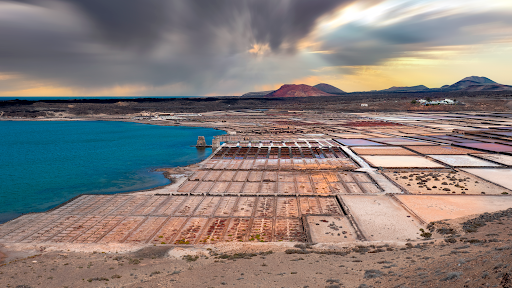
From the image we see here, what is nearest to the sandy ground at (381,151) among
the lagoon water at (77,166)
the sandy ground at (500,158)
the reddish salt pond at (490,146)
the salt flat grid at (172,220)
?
the sandy ground at (500,158)

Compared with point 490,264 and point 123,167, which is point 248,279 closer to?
point 490,264

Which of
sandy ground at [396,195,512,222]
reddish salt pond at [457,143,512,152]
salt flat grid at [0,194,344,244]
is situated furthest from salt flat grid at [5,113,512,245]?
reddish salt pond at [457,143,512,152]

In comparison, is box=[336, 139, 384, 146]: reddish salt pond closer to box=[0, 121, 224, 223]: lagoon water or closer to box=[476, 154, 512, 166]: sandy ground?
box=[476, 154, 512, 166]: sandy ground

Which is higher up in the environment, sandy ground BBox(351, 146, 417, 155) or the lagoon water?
sandy ground BBox(351, 146, 417, 155)

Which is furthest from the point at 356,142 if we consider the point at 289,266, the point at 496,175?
the point at 289,266

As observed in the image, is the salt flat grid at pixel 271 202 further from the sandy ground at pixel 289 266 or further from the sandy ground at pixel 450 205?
the sandy ground at pixel 289 266

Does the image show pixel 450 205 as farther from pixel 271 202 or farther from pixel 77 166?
pixel 77 166

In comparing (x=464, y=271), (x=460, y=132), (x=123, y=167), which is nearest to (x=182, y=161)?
(x=123, y=167)
